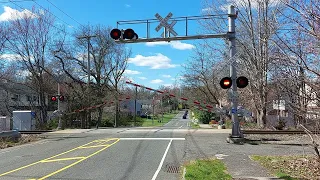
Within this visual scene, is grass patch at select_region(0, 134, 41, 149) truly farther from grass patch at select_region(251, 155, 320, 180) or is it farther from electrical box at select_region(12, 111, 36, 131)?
grass patch at select_region(251, 155, 320, 180)

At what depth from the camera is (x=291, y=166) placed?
967 cm

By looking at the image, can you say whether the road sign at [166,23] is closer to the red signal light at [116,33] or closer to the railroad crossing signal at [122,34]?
the railroad crossing signal at [122,34]

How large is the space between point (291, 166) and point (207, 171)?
8.35 ft

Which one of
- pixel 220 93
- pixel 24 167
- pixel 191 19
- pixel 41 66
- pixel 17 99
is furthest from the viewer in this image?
pixel 17 99

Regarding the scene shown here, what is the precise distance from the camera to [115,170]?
1005cm

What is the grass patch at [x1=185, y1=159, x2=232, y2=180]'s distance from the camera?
8.41 metres

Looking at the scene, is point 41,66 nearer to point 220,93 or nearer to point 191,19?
point 220,93

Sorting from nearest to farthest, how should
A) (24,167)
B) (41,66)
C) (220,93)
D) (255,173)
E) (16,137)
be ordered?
(255,173) < (24,167) < (16,137) < (220,93) < (41,66)

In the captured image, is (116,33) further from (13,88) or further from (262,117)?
(13,88)

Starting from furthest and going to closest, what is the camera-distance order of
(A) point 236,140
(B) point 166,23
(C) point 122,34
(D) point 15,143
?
(D) point 15,143 < (A) point 236,140 < (B) point 166,23 < (C) point 122,34

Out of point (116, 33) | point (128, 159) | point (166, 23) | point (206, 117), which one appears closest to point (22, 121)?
point (116, 33)

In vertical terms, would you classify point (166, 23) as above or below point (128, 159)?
above

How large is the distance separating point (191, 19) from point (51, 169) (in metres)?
9.21

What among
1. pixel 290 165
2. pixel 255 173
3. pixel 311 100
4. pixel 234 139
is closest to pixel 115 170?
pixel 255 173
